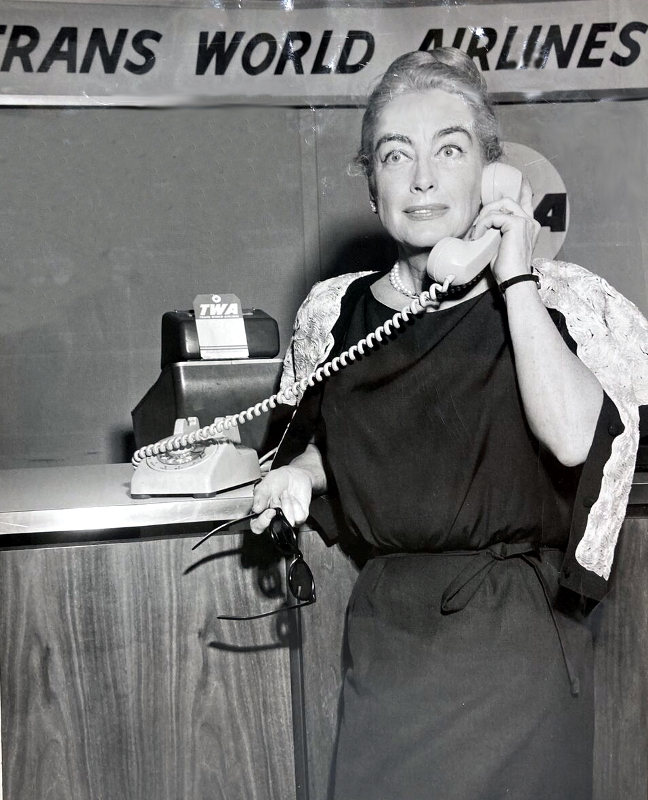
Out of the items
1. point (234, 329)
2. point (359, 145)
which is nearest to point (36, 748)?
point (234, 329)

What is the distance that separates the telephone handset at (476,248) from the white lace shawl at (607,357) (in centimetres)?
10

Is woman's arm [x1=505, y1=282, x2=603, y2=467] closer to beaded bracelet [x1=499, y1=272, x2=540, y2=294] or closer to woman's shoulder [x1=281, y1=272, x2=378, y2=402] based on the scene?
beaded bracelet [x1=499, y1=272, x2=540, y2=294]

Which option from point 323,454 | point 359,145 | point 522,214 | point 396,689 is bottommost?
point 396,689

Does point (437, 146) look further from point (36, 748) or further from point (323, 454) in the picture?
point (36, 748)

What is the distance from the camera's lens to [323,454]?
1.03 m

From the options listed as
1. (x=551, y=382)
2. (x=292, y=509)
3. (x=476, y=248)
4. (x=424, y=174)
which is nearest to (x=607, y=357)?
(x=551, y=382)

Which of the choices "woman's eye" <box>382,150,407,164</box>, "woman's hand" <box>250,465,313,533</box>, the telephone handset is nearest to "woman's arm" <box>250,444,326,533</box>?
"woman's hand" <box>250,465,313,533</box>

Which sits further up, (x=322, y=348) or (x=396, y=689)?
(x=322, y=348)

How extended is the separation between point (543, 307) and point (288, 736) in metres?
0.70

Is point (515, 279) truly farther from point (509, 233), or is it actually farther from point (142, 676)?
point (142, 676)

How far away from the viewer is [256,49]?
1024 millimetres

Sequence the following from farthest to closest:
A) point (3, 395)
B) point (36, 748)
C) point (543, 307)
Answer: point (3, 395), point (36, 748), point (543, 307)

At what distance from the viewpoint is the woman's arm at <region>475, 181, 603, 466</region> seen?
0.87 meters

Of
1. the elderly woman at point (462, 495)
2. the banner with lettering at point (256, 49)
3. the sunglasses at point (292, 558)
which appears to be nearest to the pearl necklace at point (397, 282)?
the elderly woman at point (462, 495)
